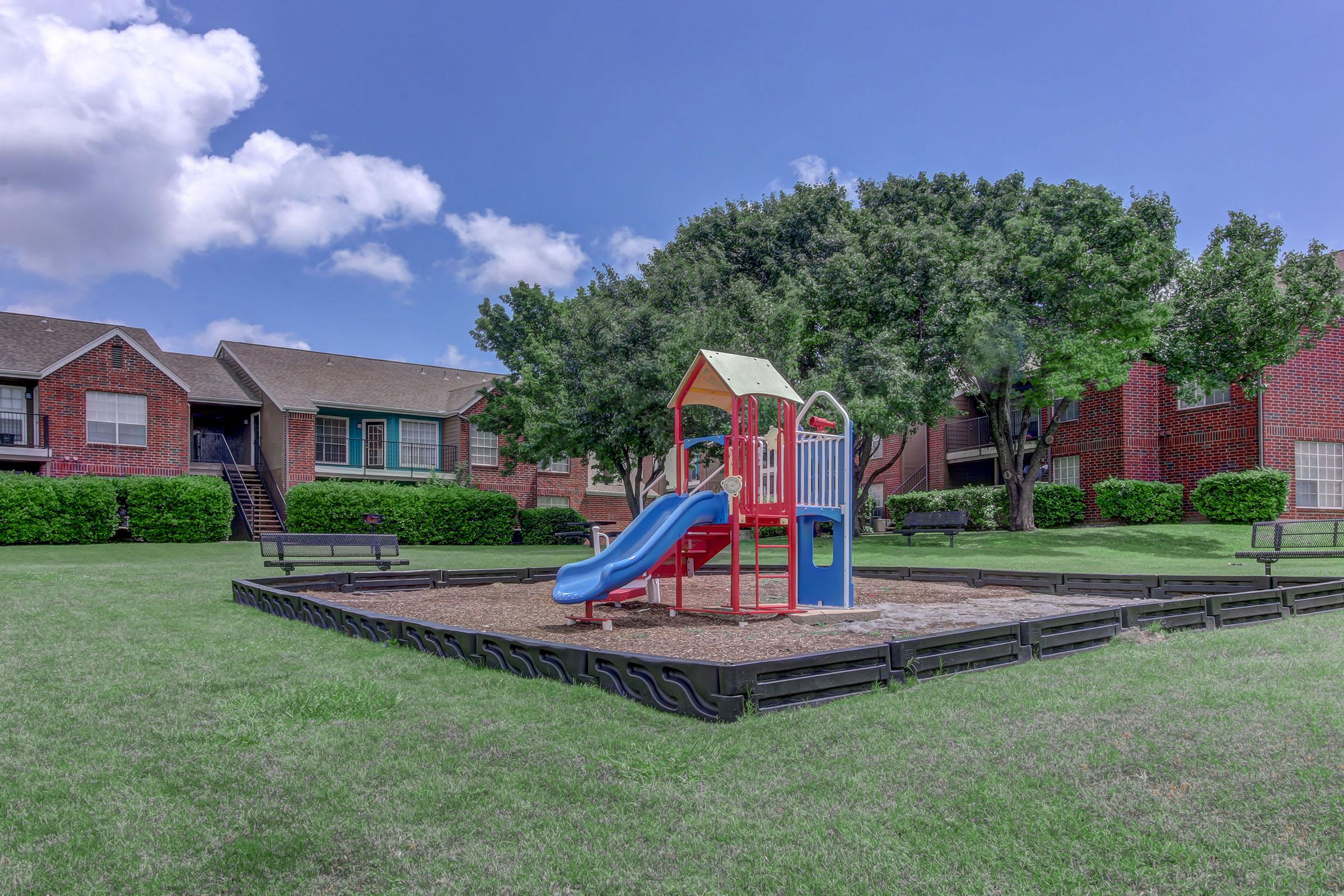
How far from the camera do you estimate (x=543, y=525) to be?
3186 centimetres

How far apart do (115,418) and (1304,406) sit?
3696 centimetres

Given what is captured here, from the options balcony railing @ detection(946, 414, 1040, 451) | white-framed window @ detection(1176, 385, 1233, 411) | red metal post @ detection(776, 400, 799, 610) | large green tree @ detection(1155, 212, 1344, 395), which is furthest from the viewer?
balcony railing @ detection(946, 414, 1040, 451)

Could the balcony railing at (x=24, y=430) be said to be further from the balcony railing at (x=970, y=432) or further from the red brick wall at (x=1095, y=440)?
the balcony railing at (x=970, y=432)

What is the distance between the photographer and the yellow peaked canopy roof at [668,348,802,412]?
35.2ft

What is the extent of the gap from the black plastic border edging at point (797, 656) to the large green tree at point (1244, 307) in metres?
13.6

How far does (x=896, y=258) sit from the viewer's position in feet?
78.8

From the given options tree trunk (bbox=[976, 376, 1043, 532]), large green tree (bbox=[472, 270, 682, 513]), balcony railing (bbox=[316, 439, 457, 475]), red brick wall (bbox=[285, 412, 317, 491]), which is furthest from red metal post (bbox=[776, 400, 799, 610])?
balcony railing (bbox=[316, 439, 457, 475])

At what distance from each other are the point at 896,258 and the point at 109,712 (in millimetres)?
21941

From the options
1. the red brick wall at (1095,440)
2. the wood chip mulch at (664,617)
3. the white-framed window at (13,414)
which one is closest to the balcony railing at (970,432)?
the red brick wall at (1095,440)

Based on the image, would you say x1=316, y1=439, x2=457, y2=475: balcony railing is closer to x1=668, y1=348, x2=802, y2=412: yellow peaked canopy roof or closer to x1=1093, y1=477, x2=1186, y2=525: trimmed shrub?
x1=1093, y1=477, x2=1186, y2=525: trimmed shrub

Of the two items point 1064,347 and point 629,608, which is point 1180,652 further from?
point 1064,347

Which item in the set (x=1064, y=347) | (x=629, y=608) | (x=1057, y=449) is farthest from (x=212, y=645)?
(x=1057, y=449)

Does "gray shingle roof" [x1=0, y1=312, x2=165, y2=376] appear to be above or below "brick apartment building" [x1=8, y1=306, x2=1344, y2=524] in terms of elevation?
above

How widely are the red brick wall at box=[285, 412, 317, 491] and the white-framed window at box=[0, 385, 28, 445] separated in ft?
25.0
